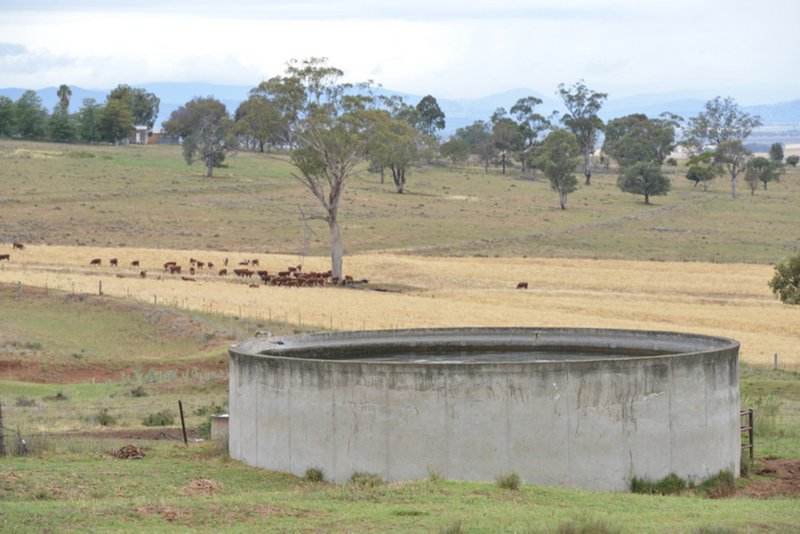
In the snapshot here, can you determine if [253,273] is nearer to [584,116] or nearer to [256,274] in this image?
[256,274]

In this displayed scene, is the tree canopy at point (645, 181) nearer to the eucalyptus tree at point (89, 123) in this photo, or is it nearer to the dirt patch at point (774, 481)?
the eucalyptus tree at point (89, 123)

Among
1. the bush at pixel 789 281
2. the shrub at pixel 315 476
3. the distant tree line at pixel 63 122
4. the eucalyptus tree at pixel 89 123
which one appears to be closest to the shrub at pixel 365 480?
the shrub at pixel 315 476

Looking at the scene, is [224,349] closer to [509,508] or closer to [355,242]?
[509,508]

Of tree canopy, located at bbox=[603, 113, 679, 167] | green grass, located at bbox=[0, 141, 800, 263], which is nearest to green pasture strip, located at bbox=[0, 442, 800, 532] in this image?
green grass, located at bbox=[0, 141, 800, 263]

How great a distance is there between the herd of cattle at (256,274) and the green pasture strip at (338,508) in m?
48.5

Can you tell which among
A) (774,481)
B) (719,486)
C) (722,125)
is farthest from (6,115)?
(719,486)

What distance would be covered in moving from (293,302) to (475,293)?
501 inches

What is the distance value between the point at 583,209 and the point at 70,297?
266 feet

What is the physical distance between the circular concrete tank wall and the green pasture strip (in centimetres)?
166

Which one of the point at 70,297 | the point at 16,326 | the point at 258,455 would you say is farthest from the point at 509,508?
the point at 70,297

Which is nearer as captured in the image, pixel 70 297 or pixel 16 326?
pixel 16 326

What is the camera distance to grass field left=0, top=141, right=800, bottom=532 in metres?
19.6

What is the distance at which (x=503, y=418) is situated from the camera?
24.5m

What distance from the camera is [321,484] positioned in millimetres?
25062
